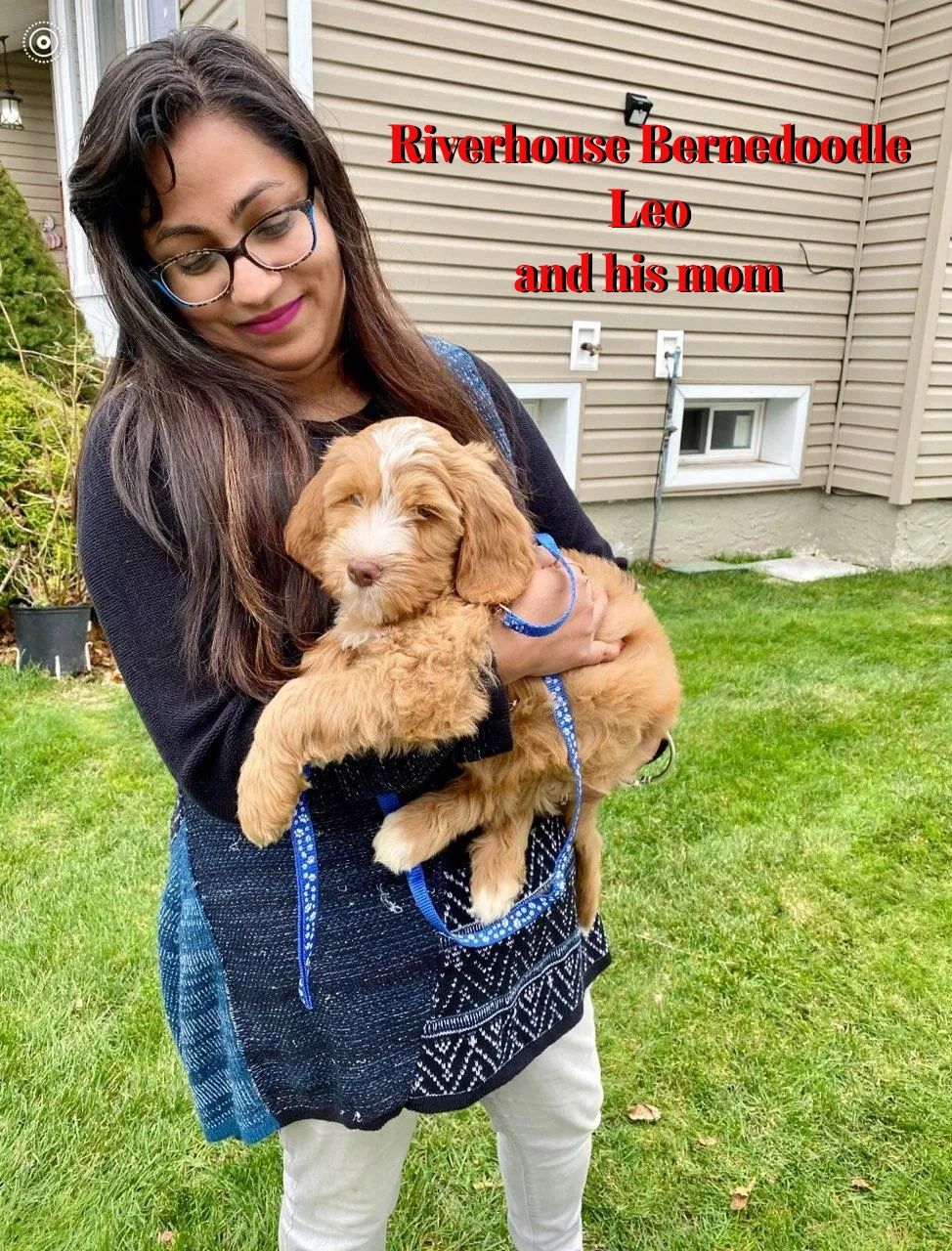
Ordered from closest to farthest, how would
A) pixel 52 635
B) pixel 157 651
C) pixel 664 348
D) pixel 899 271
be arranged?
pixel 157 651 < pixel 52 635 < pixel 664 348 < pixel 899 271

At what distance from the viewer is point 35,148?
37.5ft

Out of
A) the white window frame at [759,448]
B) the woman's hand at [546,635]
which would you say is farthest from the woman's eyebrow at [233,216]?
the white window frame at [759,448]

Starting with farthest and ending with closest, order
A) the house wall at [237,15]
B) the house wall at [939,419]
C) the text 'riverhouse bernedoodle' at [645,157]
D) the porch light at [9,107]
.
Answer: the porch light at [9,107] → the house wall at [939,419] → the text 'riverhouse bernedoodle' at [645,157] → the house wall at [237,15]

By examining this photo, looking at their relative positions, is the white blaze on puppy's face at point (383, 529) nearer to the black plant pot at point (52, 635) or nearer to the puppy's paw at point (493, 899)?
the puppy's paw at point (493, 899)

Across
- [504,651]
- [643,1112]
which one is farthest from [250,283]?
[643,1112]

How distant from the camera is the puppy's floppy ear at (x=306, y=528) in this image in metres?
1.67

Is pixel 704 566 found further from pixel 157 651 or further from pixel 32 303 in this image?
Answer: pixel 157 651

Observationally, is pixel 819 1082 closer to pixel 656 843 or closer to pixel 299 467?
pixel 656 843

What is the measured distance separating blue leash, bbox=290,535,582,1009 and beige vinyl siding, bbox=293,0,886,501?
18.7 feet

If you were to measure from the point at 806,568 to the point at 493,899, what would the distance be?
8.10m

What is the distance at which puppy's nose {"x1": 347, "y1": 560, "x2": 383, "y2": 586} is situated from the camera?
1637 mm

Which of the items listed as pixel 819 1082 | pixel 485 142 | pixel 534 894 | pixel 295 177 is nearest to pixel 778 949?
pixel 819 1082

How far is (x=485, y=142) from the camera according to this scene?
6867 mm

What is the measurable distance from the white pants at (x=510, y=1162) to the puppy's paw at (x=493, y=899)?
0.38 metres
